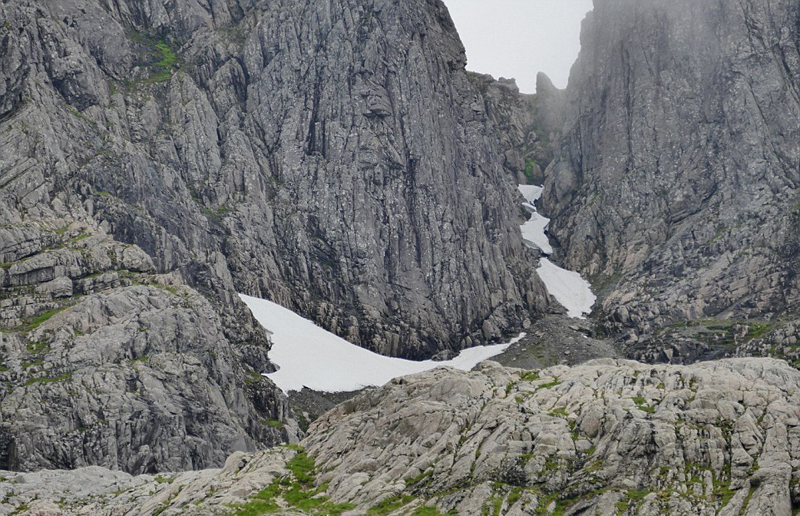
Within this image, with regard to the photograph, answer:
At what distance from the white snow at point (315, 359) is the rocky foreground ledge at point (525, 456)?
76.8 m

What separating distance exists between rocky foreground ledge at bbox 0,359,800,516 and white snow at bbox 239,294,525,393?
76761mm

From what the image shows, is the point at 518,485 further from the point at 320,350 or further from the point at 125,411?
the point at 320,350

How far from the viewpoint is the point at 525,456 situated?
2886 inches

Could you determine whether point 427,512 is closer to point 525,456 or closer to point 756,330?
point 525,456

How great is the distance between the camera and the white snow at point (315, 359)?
17250cm

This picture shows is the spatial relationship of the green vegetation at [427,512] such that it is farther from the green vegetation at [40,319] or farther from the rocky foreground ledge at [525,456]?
the green vegetation at [40,319]

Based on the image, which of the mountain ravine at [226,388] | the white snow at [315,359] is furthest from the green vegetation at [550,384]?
the white snow at [315,359]

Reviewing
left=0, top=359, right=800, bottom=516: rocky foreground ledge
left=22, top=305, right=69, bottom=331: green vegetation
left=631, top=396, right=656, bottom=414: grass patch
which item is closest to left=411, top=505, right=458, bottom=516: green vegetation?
left=0, top=359, right=800, bottom=516: rocky foreground ledge

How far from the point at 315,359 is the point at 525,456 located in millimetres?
111118

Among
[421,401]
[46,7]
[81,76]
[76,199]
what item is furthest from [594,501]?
[46,7]

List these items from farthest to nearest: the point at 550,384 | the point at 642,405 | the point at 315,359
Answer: the point at 315,359, the point at 550,384, the point at 642,405

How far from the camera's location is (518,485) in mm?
70875

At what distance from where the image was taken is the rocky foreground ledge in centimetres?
6688

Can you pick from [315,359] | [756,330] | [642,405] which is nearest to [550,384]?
[642,405]
